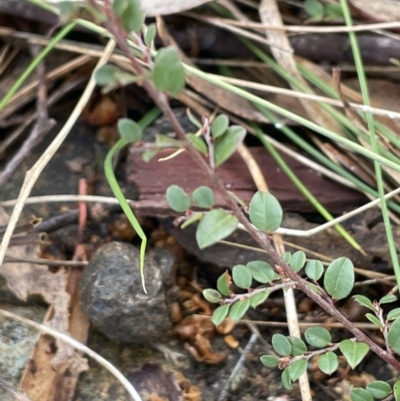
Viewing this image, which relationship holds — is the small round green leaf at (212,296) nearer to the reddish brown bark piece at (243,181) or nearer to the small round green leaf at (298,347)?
the small round green leaf at (298,347)

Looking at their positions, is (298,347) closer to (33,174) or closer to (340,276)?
(340,276)

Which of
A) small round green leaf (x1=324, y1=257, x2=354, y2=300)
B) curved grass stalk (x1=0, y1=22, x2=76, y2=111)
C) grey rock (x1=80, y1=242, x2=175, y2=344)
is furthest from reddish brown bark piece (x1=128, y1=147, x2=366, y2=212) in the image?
small round green leaf (x1=324, y1=257, x2=354, y2=300)

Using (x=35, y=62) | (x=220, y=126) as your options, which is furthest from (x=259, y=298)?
(x=35, y=62)

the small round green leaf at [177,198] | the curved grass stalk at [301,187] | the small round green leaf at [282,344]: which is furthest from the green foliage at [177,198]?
the curved grass stalk at [301,187]

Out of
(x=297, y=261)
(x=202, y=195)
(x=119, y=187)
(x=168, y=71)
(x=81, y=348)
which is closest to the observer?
(x=168, y=71)

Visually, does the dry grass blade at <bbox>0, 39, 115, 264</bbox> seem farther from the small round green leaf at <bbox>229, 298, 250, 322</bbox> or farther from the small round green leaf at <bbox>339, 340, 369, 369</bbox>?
the small round green leaf at <bbox>339, 340, 369, 369</bbox>

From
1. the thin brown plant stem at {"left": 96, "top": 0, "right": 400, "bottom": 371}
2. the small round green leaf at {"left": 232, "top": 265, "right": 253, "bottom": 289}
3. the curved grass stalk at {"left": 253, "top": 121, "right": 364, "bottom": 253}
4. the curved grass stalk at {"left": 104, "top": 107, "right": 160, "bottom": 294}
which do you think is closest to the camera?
the thin brown plant stem at {"left": 96, "top": 0, "right": 400, "bottom": 371}
